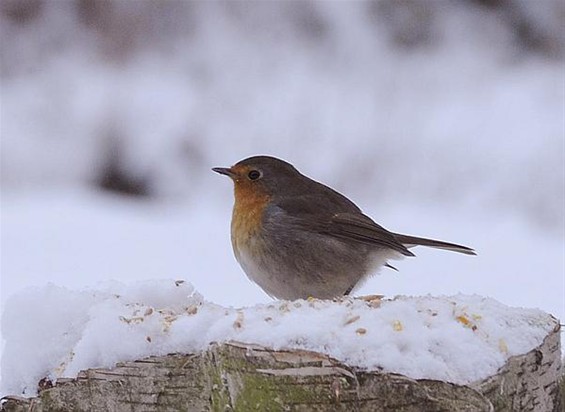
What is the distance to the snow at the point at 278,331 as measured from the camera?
5.79 ft

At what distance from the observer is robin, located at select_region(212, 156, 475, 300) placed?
3324mm

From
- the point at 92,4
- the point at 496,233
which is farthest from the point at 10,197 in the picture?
the point at 496,233

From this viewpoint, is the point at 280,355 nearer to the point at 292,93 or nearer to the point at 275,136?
the point at 275,136

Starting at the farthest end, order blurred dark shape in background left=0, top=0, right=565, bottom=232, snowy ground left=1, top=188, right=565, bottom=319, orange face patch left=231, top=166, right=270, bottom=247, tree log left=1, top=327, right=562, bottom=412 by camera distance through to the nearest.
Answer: blurred dark shape in background left=0, top=0, right=565, bottom=232 → snowy ground left=1, top=188, right=565, bottom=319 → orange face patch left=231, top=166, right=270, bottom=247 → tree log left=1, top=327, right=562, bottom=412

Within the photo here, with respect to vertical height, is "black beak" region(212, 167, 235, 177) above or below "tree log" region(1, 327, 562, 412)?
above

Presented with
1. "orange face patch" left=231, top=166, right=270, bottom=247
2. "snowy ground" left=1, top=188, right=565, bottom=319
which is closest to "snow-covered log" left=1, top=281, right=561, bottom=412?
"orange face patch" left=231, top=166, right=270, bottom=247

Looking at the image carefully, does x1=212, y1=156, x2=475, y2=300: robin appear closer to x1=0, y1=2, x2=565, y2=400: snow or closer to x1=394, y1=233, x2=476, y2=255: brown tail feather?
x1=394, y1=233, x2=476, y2=255: brown tail feather

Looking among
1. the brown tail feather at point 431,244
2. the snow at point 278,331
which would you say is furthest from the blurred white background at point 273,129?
the snow at point 278,331

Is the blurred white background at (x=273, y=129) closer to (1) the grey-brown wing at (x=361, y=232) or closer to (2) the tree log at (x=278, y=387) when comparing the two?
(1) the grey-brown wing at (x=361, y=232)

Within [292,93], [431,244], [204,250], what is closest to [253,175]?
[431,244]

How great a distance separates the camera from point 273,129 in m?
7.12

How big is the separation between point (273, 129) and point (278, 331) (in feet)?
17.6

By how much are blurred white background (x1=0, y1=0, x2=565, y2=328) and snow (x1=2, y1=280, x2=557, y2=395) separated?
2706 millimetres

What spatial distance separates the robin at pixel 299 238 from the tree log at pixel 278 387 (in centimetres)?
131
